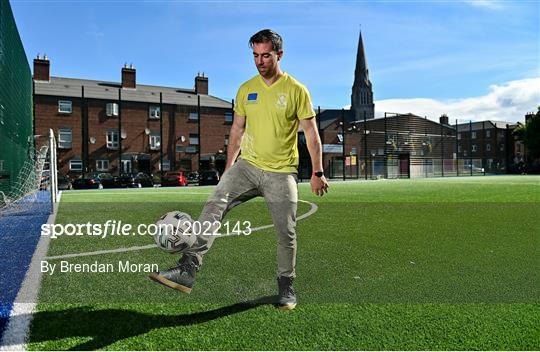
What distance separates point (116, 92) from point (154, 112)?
13.7 feet

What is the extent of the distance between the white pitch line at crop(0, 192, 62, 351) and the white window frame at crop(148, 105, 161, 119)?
136 ft

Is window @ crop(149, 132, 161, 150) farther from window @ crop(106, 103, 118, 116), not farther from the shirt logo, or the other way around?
the shirt logo

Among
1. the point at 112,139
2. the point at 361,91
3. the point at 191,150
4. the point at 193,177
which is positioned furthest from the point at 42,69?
the point at 361,91

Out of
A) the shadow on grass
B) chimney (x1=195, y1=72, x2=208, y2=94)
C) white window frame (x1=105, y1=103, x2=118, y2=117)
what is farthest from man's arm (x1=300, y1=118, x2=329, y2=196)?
chimney (x1=195, y1=72, x2=208, y2=94)

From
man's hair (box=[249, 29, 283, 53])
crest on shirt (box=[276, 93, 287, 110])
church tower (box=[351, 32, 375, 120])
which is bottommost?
crest on shirt (box=[276, 93, 287, 110])

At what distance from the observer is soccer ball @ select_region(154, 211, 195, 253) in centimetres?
392

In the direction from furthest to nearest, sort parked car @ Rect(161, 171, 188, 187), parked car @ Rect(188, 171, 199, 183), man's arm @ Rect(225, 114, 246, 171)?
parked car @ Rect(188, 171, 199, 183), parked car @ Rect(161, 171, 188, 187), man's arm @ Rect(225, 114, 246, 171)

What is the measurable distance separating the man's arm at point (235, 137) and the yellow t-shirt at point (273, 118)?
4.8 inches

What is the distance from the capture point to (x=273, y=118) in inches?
147

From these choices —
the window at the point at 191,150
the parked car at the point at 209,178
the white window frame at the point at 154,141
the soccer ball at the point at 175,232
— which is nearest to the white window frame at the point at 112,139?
the white window frame at the point at 154,141

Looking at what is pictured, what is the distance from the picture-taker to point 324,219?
30.0 feet

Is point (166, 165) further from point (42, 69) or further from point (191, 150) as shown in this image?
point (42, 69)

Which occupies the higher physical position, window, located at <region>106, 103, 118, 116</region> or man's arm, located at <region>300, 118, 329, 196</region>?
window, located at <region>106, 103, 118, 116</region>

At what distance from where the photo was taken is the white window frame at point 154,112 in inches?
1778
